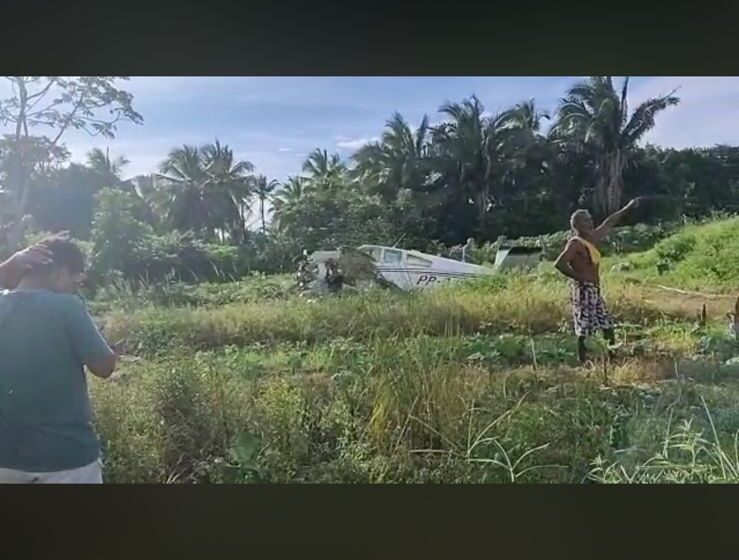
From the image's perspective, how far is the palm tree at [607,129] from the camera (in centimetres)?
309

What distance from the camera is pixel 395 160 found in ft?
10.2

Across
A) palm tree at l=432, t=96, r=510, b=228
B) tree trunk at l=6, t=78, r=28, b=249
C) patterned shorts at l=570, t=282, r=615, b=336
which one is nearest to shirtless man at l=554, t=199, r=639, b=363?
patterned shorts at l=570, t=282, r=615, b=336

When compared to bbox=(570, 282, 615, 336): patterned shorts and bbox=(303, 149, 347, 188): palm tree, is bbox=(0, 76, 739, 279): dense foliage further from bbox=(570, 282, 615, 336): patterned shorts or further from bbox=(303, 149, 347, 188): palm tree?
bbox=(570, 282, 615, 336): patterned shorts

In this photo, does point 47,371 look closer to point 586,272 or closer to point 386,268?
point 386,268

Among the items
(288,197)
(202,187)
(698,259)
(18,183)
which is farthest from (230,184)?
(698,259)

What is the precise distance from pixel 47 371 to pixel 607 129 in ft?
8.00

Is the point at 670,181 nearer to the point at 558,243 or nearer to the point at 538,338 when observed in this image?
the point at 558,243

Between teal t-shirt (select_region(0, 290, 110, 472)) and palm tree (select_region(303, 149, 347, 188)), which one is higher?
palm tree (select_region(303, 149, 347, 188))

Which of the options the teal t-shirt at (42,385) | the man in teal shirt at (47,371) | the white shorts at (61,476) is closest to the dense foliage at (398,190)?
the man in teal shirt at (47,371)

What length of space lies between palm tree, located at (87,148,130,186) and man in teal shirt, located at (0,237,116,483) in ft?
1.02

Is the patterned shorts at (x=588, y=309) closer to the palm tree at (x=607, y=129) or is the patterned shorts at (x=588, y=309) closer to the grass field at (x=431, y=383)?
the grass field at (x=431, y=383)

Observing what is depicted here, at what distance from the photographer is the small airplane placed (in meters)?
3.12

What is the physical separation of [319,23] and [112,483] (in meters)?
2.00

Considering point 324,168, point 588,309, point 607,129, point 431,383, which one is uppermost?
point 607,129
